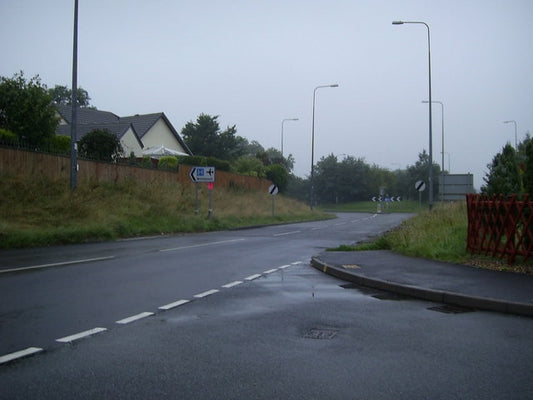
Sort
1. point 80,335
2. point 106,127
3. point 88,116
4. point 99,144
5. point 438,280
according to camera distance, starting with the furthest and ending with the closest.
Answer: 1. point 88,116
2. point 106,127
3. point 99,144
4. point 438,280
5. point 80,335

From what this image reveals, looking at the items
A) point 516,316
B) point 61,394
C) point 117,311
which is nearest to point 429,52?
point 516,316

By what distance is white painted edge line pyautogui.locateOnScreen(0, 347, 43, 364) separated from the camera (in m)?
4.86

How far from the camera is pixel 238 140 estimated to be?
240 ft

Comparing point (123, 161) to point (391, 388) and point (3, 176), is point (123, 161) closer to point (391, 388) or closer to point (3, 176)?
point (3, 176)

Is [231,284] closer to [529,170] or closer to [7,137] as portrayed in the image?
[529,170]

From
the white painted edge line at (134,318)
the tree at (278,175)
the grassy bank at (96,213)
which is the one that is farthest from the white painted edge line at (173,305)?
the tree at (278,175)

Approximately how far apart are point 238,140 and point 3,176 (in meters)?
54.4

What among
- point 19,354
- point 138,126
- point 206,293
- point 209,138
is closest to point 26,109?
point 206,293

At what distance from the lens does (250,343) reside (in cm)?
559

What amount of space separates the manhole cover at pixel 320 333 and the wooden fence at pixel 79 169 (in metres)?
17.6

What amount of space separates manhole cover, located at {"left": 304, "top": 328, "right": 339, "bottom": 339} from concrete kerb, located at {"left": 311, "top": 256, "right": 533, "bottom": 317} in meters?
2.73

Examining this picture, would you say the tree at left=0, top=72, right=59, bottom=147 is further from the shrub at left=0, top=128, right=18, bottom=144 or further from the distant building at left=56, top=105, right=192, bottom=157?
the distant building at left=56, top=105, right=192, bottom=157

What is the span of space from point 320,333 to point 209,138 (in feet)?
214

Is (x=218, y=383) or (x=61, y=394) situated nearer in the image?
(x=61, y=394)
